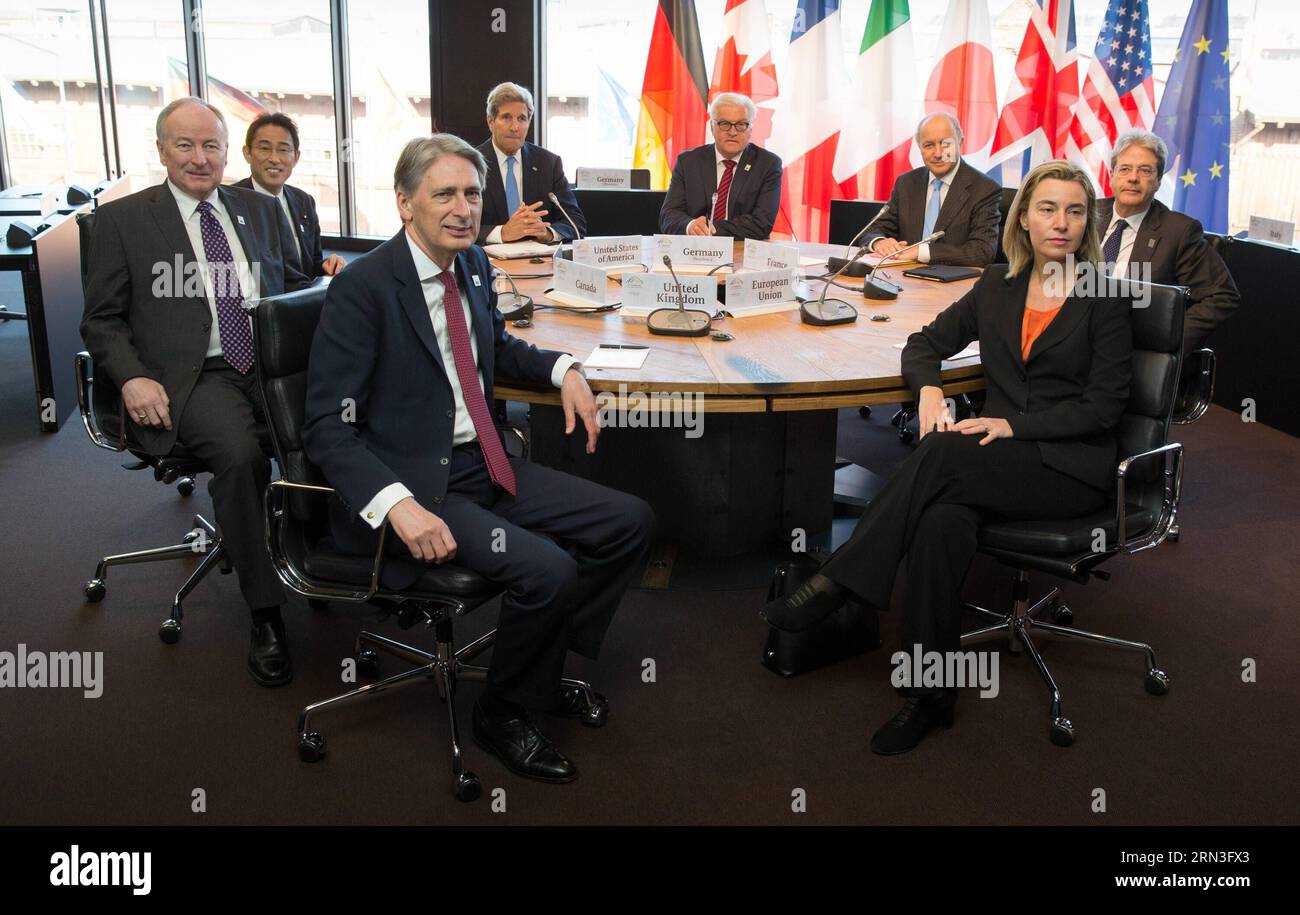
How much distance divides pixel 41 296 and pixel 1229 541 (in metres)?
4.87

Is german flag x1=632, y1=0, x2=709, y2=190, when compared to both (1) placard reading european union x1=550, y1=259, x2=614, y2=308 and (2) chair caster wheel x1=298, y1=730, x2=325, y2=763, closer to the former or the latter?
(1) placard reading european union x1=550, y1=259, x2=614, y2=308

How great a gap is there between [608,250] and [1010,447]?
201 centimetres

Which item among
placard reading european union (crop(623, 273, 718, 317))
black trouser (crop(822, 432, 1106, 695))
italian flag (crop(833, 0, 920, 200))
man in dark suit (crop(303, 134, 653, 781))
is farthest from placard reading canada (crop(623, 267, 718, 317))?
italian flag (crop(833, 0, 920, 200))

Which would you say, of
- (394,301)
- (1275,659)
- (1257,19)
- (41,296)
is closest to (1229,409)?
(1257,19)

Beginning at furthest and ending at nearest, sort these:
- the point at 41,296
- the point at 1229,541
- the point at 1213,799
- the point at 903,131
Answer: the point at 903,131
the point at 41,296
the point at 1229,541
the point at 1213,799

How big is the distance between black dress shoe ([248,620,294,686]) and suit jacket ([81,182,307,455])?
0.58 metres

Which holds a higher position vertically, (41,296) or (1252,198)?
(1252,198)

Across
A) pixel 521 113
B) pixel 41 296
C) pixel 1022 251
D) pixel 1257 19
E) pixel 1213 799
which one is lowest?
pixel 1213 799

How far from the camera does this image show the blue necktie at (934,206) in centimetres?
492

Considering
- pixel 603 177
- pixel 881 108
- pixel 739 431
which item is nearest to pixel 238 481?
pixel 739 431

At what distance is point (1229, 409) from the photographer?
571 centimetres

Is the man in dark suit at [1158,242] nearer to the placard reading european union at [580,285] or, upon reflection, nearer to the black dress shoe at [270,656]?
the placard reading european union at [580,285]

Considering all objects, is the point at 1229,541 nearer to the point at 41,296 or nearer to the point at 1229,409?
the point at 1229,409

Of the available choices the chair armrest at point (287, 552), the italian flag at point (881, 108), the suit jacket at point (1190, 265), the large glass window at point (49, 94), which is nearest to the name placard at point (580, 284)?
the chair armrest at point (287, 552)
